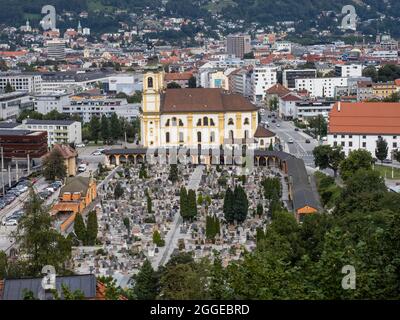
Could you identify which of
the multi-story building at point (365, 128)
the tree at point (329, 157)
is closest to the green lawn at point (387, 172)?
the multi-story building at point (365, 128)

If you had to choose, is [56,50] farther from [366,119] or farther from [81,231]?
[81,231]

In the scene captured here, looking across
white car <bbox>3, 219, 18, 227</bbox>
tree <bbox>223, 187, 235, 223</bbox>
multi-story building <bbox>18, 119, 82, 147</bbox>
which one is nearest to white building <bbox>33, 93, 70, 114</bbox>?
multi-story building <bbox>18, 119, 82, 147</bbox>

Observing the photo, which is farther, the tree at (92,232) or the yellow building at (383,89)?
the yellow building at (383,89)

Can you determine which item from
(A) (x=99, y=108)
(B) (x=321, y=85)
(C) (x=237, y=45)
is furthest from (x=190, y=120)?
(C) (x=237, y=45)

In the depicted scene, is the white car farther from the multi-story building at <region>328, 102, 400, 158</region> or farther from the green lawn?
the multi-story building at <region>328, 102, 400, 158</region>

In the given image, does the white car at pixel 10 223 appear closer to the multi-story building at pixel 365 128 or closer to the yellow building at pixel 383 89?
the multi-story building at pixel 365 128
